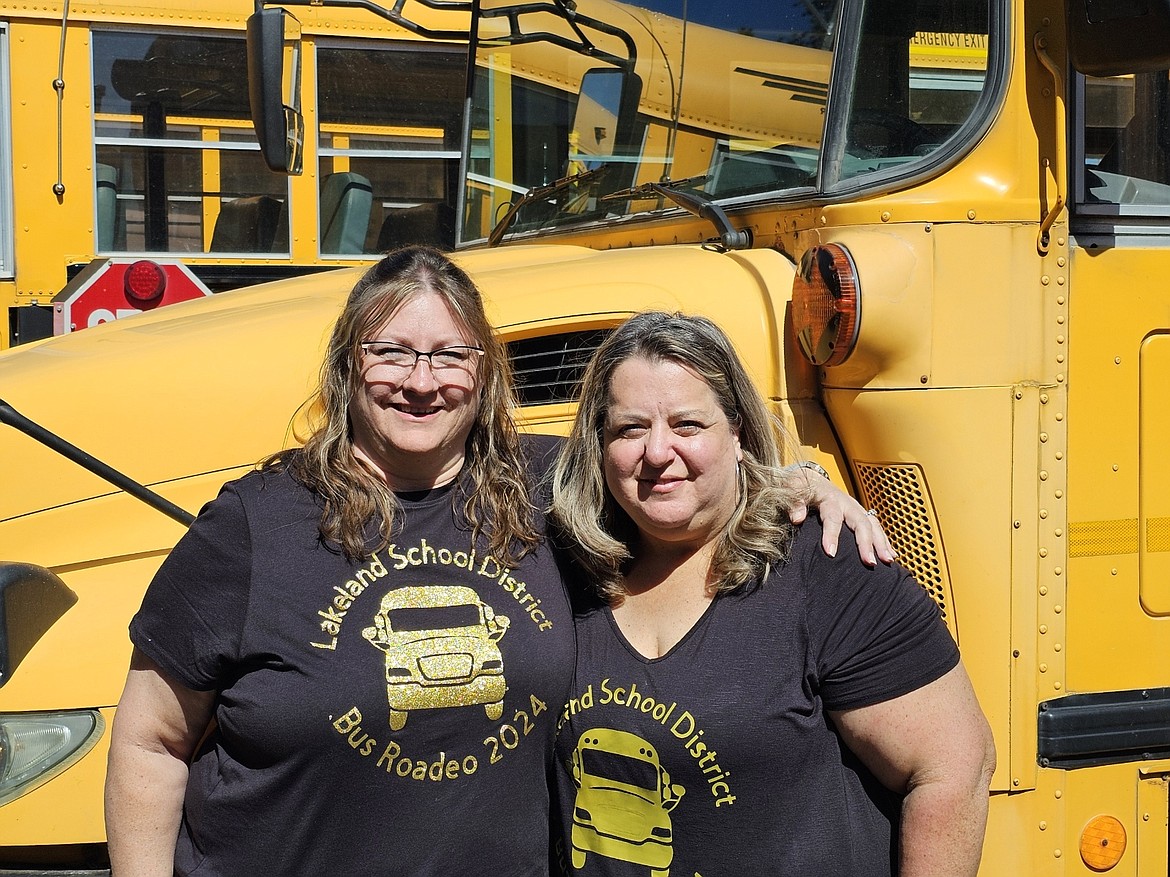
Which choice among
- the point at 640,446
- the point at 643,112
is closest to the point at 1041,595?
the point at 640,446

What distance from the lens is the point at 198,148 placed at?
683cm

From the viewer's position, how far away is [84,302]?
17.4 ft

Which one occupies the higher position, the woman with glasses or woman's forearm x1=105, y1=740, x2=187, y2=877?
the woman with glasses

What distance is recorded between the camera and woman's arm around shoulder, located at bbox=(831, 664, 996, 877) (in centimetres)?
179

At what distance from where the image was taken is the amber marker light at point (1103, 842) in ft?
7.84

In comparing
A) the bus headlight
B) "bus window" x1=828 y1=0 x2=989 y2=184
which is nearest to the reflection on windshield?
"bus window" x1=828 y1=0 x2=989 y2=184

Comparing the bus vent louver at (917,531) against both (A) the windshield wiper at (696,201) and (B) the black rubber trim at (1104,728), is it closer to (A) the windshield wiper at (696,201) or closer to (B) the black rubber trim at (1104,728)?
(B) the black rubber trim at (1104,728)

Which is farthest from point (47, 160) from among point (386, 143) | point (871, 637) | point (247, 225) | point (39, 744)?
point (871, 637)

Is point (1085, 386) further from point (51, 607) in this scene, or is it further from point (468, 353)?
point (51, 607)

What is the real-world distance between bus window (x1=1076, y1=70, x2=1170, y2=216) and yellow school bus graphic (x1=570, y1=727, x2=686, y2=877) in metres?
1.37

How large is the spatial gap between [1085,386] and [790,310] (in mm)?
569

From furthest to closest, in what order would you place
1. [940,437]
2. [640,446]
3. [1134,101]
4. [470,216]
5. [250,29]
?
[470,216] < [250,29] < [1134,101] < [940,437] < [640,446]

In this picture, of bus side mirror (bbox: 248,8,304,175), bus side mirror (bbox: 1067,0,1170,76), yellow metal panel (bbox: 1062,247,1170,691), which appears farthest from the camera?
bus side mirror (bbox: 248,8,304,175)

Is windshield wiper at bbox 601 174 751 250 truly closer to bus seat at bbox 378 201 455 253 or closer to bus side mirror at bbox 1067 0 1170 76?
bus side mirror at bbox 1067 0 1170 76
